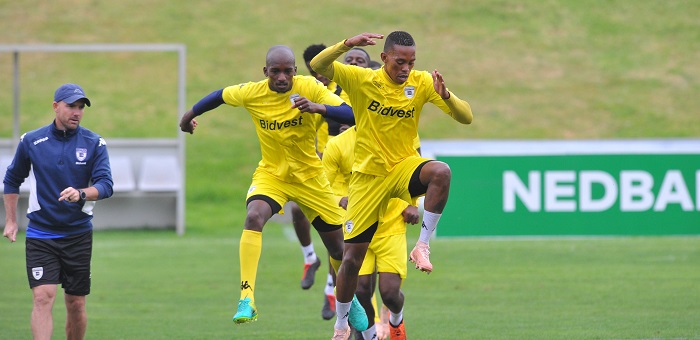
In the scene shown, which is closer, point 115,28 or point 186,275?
point 186,275

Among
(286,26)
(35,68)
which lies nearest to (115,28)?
(35,68)

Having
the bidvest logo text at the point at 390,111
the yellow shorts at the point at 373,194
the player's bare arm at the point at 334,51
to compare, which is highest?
the player's bare arm at the point at 334,51

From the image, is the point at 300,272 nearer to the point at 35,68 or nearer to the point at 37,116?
the point at 37,116

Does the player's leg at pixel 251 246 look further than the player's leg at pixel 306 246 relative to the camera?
No

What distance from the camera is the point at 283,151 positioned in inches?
406

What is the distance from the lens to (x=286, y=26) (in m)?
39.0

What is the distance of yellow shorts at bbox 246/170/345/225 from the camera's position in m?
10.3

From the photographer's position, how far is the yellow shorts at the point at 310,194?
33.8ft

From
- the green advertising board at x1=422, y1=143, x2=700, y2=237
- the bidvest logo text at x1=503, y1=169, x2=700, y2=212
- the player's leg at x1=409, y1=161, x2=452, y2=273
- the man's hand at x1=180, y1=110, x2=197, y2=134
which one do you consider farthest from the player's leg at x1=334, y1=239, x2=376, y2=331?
the bidvest logo text at x1=503, y1=169, x2=700, y2=212

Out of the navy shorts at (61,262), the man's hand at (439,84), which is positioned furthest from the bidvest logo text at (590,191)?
the navy shorts at (61,262)

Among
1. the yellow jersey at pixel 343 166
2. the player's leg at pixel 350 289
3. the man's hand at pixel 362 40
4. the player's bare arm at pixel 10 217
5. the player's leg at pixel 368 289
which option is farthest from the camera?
the yellow jersey at pixel 343 166

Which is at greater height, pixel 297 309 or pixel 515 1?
pixel 515 1

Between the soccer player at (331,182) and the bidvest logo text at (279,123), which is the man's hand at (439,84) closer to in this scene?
the bidvest logo text at (279,123)

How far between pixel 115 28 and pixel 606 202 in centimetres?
2346
